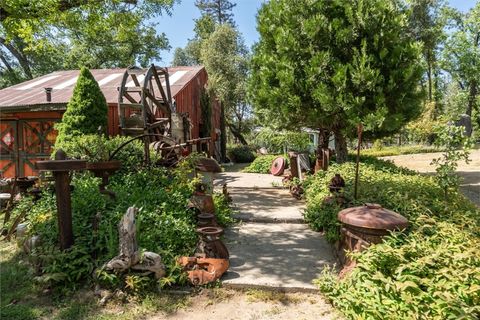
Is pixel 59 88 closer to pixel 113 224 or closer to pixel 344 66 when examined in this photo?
pixel 113 224

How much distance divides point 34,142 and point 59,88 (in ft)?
8.76

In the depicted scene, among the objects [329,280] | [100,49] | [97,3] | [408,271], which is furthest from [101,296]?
[100,49]

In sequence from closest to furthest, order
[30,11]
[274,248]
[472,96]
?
[274,248] → [30,11] → [472,96]

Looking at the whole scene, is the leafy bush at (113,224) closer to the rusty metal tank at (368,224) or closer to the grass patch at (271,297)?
the grass patch at (271,297)

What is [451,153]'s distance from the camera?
582cm

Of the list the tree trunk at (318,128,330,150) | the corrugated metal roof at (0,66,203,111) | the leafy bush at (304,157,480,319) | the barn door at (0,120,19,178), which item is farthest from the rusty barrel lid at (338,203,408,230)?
the barn door at (0,120,19,178)

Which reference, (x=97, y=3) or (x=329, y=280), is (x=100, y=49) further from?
(x=329, y=280)

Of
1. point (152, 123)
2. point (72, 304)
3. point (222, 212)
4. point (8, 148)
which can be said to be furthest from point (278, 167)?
point (72, 304)

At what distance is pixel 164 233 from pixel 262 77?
7.00 meters

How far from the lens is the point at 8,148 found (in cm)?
1112

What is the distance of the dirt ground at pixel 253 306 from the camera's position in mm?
3127

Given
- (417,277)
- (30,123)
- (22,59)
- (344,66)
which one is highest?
(22,59)

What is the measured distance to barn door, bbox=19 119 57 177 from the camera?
35.2 feet

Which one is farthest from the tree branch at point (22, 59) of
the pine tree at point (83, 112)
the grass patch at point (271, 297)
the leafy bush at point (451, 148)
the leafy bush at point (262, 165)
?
the leafy bush at point (451, 148)
